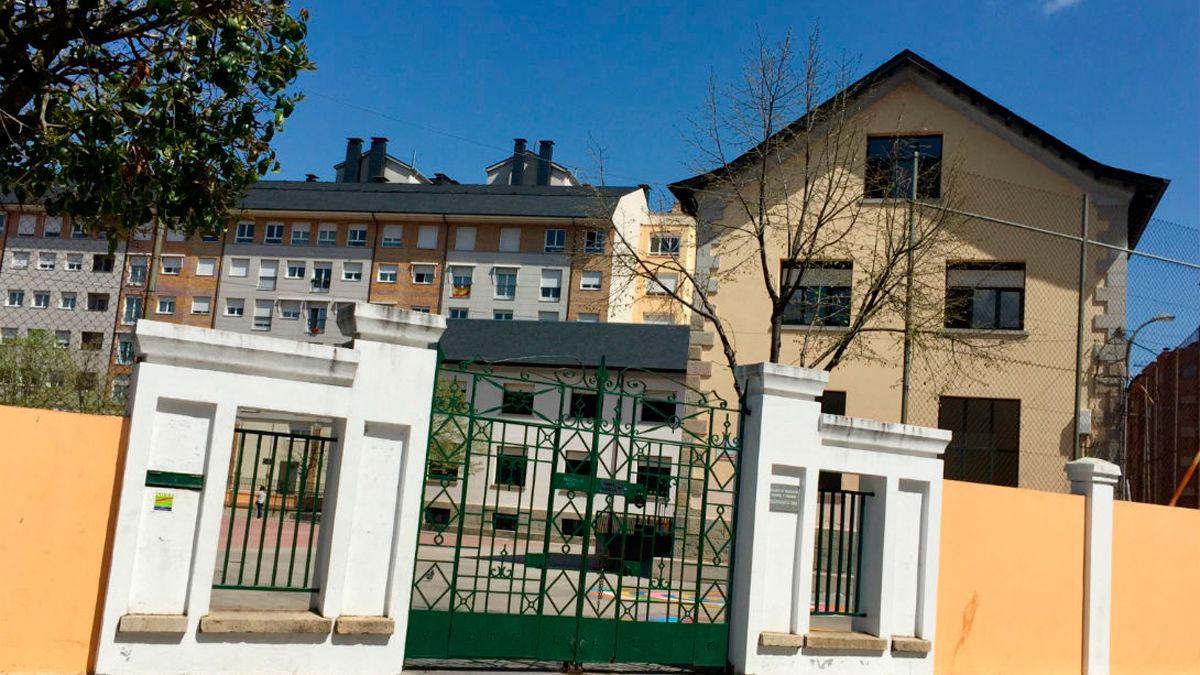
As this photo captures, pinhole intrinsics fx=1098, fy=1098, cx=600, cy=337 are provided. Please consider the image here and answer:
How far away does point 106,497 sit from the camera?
24.1 feet

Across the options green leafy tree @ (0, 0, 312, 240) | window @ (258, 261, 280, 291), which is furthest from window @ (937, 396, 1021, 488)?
window @ (258, 261, 280, 291)

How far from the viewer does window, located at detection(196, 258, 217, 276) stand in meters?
65.5

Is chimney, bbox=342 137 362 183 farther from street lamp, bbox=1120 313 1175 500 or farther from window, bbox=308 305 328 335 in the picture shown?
street lamp, bbox=1120 313 1175 500

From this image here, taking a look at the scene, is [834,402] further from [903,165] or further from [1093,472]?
[1093,472]

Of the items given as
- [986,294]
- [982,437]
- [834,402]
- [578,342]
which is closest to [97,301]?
[578,342]

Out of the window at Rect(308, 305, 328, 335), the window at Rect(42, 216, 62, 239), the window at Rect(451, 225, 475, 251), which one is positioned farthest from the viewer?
the window at Rect(42, 216, 62, 239)

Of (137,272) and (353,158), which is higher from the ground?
(353,158)

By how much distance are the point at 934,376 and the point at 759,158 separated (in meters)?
5.51

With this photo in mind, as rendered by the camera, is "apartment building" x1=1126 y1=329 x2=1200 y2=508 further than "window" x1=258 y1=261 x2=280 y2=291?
No

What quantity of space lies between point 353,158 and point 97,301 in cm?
1877

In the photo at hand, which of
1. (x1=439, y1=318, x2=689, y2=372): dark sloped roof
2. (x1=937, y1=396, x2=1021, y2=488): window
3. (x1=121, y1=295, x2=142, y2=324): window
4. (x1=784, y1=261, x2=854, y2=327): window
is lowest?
(x1=937, y1=396, x2=1021, y2=488): window

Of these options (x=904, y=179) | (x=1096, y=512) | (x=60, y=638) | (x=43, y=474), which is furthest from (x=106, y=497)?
(x=904, y=179)

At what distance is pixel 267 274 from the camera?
65125mm

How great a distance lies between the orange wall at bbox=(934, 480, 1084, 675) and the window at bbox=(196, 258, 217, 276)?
60.9m
